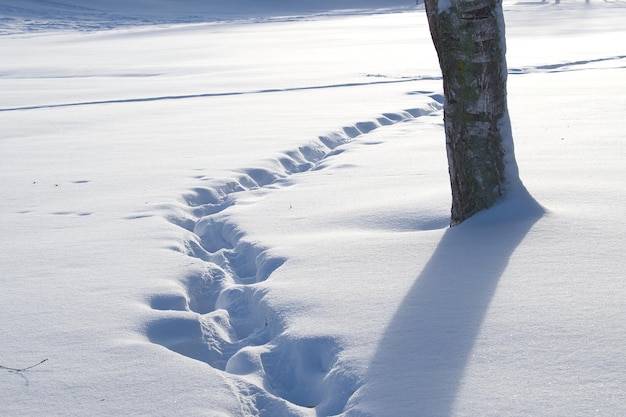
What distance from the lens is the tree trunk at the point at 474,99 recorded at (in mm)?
3701

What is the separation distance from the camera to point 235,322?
336 cm

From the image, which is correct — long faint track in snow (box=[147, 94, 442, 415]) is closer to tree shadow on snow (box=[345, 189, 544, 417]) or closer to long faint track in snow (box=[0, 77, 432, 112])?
tree shadow on snow (box=[345, 189, 544, 417])

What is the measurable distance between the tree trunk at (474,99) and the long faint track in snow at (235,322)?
3.53 ft

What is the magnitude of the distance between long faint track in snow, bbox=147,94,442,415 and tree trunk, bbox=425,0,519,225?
3.53 feet

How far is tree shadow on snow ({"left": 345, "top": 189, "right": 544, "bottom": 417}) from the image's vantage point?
7.78 ft

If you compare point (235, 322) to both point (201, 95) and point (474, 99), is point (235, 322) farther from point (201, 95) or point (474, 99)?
point (201, 95)

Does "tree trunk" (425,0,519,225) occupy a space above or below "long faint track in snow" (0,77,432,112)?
above

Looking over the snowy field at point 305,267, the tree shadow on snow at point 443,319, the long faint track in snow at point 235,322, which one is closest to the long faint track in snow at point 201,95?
the snowy field at point 305,267

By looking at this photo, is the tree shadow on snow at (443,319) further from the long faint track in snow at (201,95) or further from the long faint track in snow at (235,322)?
the long faint track in snow at (201,95)


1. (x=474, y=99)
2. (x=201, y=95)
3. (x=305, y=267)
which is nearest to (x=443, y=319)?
(x=305, y=267)

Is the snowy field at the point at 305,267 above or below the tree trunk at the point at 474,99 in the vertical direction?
below

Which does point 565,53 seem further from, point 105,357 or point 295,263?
point 105,357

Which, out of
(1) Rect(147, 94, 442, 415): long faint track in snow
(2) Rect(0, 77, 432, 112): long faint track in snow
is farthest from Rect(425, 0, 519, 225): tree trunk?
(2) Rect(0, 77, 432, 112): long faint track in snow

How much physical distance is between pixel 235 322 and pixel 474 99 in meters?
1.62
